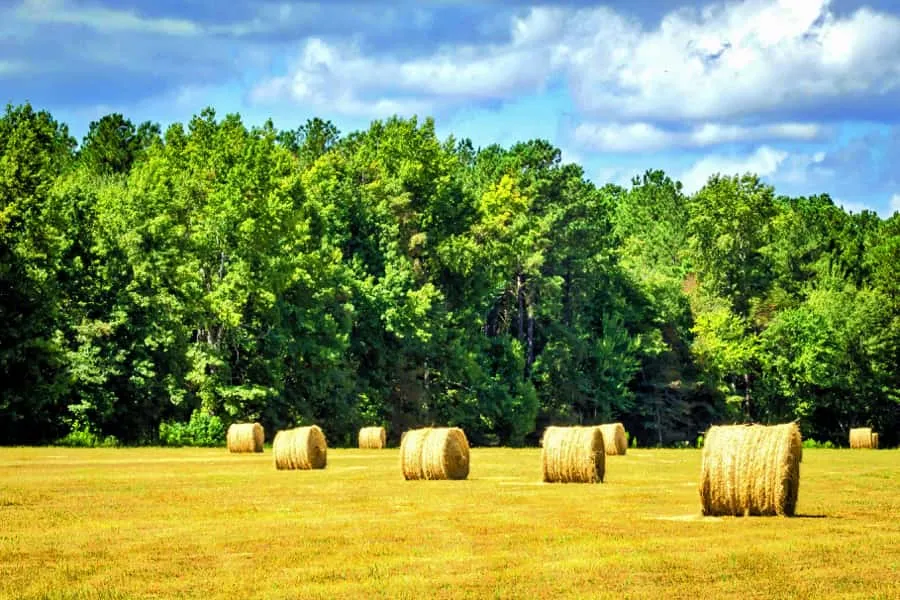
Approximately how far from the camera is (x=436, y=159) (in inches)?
3529

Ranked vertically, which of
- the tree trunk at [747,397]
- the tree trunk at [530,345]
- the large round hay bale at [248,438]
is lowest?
the large round hay bale at [248,438]

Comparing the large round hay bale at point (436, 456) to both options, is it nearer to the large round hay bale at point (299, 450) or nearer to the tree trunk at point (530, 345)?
the large round hay bale at point (299, 450)

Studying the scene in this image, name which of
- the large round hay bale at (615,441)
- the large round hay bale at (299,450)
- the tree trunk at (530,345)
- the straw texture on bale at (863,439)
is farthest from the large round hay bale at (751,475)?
the tree trunk at (530,345)

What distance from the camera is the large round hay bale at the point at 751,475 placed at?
23.6 meters

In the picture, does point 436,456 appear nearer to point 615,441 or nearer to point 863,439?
point 615,441

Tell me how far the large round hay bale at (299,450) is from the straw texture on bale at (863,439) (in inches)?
1829

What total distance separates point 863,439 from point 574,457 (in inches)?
2011

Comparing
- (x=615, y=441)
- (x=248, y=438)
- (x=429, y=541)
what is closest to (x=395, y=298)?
(x=615, y=441)

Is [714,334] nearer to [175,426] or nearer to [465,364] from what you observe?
[465,364]

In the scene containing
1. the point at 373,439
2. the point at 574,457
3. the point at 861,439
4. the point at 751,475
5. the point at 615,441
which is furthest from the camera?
the point at 861,439

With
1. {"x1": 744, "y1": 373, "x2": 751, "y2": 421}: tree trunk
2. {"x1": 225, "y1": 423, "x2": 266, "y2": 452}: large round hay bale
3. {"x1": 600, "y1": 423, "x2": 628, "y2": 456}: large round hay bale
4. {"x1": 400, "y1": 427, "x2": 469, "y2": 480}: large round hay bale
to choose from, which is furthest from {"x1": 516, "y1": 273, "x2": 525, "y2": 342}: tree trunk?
{"x1": 400, "y1": 427, "x2": 469, "y2": 480}: large round hay bale

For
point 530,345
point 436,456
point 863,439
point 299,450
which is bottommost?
point 436,456

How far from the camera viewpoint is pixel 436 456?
3509 cm

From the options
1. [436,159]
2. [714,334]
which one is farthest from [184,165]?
[714,334]
